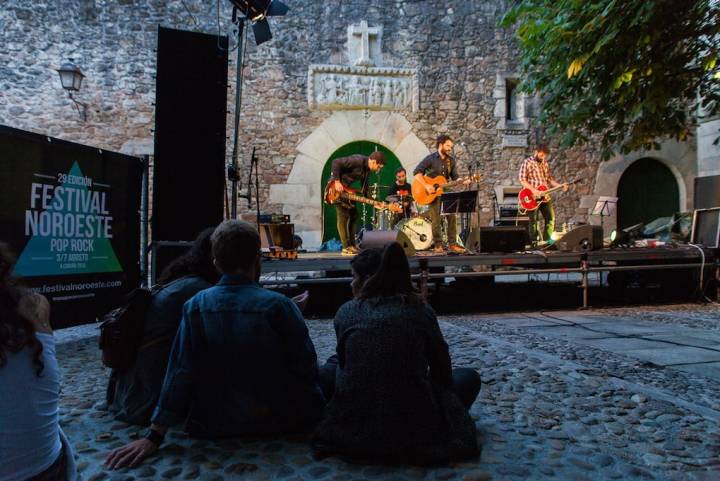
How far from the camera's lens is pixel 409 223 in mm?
8414

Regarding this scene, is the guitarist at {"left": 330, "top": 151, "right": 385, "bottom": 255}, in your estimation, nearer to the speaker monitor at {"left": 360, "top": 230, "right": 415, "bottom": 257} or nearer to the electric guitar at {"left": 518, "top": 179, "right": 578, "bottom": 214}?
the speaker monitor at {"left": 360, "top": 230, "right": 415, "bottom": 257}

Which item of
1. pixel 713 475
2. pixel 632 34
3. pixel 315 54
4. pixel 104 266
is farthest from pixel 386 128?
pixel 713 475

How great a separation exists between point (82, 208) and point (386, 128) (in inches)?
314

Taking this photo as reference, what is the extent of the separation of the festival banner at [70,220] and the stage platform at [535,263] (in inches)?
68.3

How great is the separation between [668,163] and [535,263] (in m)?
7.47

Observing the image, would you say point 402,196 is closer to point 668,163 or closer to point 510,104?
point 510,104

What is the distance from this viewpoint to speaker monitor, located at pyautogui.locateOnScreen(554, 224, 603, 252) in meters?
7.43

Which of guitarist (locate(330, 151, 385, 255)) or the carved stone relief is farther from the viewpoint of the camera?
the carved stone relief

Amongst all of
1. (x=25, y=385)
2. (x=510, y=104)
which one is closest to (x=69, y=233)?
(x=25, y=385)

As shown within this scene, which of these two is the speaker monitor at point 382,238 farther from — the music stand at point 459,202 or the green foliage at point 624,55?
the green foliage at point 624,55

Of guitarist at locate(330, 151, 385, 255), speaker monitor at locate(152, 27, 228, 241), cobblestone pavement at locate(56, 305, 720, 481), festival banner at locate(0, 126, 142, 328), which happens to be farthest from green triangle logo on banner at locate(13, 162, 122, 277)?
guitarist at locate(330, 151, 385, 255)

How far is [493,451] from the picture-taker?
232cm

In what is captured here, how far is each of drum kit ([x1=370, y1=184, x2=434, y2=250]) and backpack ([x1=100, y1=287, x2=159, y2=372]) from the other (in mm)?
5649

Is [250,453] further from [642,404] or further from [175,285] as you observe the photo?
[642,404]
